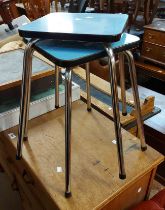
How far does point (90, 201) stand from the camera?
775 mm

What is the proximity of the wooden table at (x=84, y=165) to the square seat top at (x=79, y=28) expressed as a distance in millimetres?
471

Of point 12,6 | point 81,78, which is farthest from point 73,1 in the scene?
point 81,78

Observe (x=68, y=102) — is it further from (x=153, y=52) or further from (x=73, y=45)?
(x=153, y=52)

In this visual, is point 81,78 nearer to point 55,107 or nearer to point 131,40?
point 55,107

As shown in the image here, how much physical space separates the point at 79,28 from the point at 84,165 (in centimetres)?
50

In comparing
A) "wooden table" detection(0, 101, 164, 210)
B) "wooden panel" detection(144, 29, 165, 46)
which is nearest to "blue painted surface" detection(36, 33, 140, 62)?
"wooden table" detection(0, 101, 164, 210)

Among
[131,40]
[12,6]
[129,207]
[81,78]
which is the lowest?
[129,207]

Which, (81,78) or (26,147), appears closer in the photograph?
(26,147)

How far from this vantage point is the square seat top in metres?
0.65

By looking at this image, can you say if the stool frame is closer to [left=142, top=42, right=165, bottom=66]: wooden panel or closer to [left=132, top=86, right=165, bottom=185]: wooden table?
[left=132, top=86, right=165, bottom=185]: wooden table

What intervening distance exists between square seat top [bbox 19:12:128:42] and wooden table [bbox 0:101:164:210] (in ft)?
1.55

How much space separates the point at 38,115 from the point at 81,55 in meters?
0.57

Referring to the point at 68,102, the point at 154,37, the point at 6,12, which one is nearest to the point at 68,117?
the point at 68,102

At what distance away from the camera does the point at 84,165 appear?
90cm
